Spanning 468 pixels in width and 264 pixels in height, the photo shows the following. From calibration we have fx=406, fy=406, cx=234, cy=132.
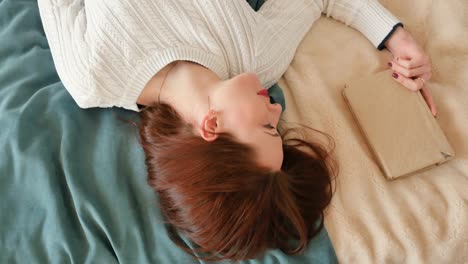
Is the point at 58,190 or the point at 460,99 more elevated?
the point at 460,99

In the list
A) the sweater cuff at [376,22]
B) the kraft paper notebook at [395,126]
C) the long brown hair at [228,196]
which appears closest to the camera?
the long brown hair at [228,196]

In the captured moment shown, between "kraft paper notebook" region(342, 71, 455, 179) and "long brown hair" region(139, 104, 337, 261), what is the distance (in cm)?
16

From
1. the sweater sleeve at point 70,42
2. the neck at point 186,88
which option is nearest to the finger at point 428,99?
the neck at point 186,88

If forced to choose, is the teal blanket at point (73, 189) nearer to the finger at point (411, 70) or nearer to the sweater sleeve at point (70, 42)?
the sweater sleeve at point (70, 42)

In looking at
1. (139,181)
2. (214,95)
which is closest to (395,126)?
(214,95)

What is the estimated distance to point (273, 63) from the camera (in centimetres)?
93

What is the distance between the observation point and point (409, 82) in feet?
2.96

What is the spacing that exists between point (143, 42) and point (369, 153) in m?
0.54

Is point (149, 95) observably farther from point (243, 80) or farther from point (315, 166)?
point (315, 166)

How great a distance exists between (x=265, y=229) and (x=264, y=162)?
12 centimetres

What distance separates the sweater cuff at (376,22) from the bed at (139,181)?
5 cm

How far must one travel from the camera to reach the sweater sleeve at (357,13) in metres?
0.98

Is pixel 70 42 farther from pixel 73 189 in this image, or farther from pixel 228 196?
pixel 228 196

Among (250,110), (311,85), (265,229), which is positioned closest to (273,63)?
(311,85)
